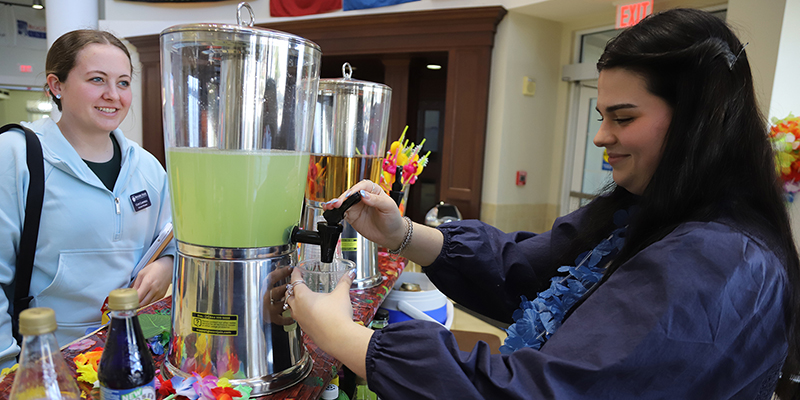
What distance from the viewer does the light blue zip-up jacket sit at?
1.19 m

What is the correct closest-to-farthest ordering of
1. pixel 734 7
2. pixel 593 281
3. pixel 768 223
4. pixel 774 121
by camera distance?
pixel 768 223, pixel 593 281, pixel 774 121, pixel 734 7

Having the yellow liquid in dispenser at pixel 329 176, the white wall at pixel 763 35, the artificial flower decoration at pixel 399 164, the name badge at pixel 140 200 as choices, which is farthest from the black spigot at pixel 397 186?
the white wall at pixel 763 35

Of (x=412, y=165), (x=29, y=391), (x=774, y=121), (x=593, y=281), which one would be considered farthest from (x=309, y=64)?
(x=774, y=121)

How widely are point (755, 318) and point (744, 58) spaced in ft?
1.46

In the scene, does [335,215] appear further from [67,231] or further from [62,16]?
[62,16]

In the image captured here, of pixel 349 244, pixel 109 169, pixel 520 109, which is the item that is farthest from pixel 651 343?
pixel 520 109

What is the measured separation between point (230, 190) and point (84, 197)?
2.67 ft

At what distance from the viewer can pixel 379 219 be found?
3.89 feet

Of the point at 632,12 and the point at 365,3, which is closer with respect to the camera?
the point at 632,12

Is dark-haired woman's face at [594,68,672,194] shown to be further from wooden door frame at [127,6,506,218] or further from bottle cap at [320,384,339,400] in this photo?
wooden door frame at [127,6,506,218]

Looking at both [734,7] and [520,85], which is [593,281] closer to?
[734,7]

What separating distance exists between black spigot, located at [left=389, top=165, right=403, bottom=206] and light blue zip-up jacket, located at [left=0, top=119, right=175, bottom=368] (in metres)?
0.83

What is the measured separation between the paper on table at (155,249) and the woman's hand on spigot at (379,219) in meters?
0.61

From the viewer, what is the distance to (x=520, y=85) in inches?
170
